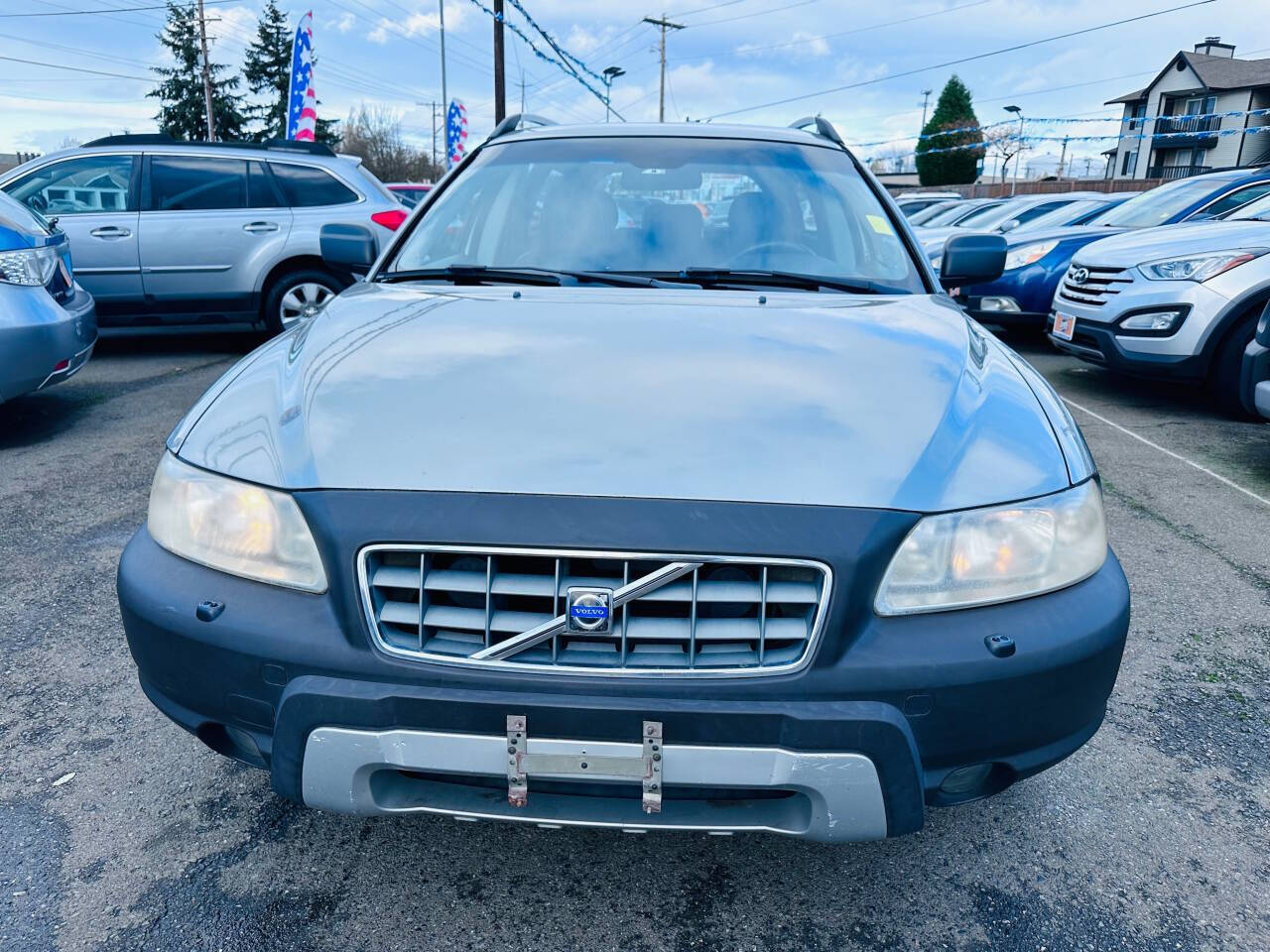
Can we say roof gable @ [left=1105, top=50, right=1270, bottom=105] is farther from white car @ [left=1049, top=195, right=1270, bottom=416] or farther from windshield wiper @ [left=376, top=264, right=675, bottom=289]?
windshield wiper @ [left=376, top=264, right=675, bottom=289]

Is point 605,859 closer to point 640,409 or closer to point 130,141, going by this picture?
point 640,409

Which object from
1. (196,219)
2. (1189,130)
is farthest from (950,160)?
(196,219)

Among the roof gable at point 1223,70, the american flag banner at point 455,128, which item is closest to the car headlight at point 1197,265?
the american flag banner at point 455,128

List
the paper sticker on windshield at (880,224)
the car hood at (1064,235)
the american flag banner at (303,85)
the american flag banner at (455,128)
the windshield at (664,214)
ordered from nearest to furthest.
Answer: the windshield at (664,214), the paper sticker on windshield at (880,224), the car hood at (1064,235), the american flag banner at (303,85), the american flag banner at (455,128)

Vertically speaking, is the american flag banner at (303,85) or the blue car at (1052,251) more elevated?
the american flag banner at (303,85)

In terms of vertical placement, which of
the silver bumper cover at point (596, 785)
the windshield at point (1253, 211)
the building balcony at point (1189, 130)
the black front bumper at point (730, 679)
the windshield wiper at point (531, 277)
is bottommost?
the silver bumper cover at point (596, 785)

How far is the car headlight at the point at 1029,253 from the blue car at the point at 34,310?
7.25m

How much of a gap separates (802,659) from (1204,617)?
240 cm

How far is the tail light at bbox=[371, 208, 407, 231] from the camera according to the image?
25.7ft

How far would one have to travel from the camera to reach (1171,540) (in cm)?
394

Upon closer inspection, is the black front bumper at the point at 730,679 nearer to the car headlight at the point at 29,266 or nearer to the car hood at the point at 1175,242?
the car headlight at the point at 29,266

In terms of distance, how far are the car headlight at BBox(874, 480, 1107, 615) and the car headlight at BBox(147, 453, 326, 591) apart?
97 cm

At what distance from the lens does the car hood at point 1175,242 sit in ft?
20.0

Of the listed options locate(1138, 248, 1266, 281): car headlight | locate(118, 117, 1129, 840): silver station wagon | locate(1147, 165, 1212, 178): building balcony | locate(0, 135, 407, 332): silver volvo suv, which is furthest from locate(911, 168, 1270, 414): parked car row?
locate(1147, 165, 1212, 178): building balcony
